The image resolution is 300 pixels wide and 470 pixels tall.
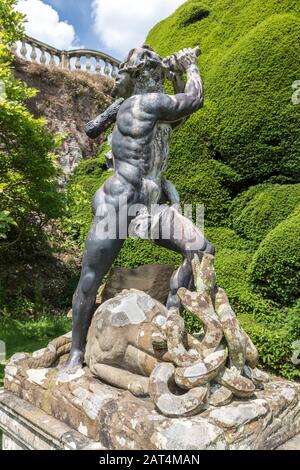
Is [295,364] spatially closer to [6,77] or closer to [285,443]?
[285,443]

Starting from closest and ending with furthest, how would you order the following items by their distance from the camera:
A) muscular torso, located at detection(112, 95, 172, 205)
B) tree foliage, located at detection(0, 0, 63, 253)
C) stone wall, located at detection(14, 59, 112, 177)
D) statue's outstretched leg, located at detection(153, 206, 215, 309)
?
1. statue's outstretched leg, located at detection(153, 206, 215, 309)
2. muscular torso, located at detection(112, 95, 172, 205)
3. tree foliage, located at detection(0, 0, 63, 253)
4. stone wall, located at detection(14, 59, 112, 177)

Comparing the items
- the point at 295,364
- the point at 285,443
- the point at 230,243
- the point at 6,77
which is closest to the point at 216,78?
the point at 230,243

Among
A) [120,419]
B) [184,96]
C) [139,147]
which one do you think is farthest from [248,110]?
[120,419]

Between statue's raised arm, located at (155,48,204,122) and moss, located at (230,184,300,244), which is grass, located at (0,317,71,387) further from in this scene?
statue's raised arm, located at (155,48,204,122)

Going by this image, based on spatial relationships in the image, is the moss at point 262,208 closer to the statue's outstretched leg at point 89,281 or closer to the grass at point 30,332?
the grass at point 30,332

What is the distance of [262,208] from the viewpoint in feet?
19.9

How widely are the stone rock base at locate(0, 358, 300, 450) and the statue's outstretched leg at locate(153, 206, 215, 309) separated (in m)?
0.75

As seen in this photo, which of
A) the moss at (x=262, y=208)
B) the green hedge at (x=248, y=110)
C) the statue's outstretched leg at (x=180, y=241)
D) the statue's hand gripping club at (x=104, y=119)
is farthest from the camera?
the green hedge at (x=248, y=110)

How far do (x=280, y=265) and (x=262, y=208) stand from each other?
1.35 meters

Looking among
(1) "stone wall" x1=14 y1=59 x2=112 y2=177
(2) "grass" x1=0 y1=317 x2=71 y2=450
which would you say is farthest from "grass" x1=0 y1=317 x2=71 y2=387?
(1) "stone wall" x1=14 y1=59 x2=112 y2=177

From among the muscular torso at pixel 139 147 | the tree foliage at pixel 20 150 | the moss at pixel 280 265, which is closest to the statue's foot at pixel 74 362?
the muscular torso at pixel 139 147

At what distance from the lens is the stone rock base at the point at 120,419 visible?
194 cm

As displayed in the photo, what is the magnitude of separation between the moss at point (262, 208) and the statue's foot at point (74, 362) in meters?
3.86

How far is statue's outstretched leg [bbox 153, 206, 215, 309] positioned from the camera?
8.80 feet
